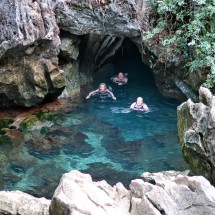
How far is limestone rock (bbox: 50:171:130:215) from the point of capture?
153 inches

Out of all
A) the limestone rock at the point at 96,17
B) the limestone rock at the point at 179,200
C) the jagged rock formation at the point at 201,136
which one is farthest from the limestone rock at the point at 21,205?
the limestone rock at the point at 96,17

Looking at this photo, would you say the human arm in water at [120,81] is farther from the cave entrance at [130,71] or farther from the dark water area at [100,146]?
the dark water area at [100,146]

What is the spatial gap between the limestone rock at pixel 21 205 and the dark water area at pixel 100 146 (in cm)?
223

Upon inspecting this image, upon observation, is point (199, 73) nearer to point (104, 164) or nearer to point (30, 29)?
point (104, 164)

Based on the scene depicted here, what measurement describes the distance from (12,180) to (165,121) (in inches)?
196

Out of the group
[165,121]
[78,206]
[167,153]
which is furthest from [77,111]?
[78,206]

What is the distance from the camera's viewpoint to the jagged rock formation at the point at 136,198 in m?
3.94

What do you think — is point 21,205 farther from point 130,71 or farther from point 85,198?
point 130,71

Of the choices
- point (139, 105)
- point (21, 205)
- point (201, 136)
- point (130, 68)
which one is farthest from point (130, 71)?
point (21, 205)

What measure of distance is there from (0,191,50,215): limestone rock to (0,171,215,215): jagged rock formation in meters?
0.75

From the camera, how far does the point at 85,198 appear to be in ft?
13.4

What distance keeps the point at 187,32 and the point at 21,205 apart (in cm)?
646

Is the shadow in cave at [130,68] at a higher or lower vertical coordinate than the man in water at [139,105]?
higher

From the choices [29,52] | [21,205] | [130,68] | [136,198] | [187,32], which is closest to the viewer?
[136,198]
